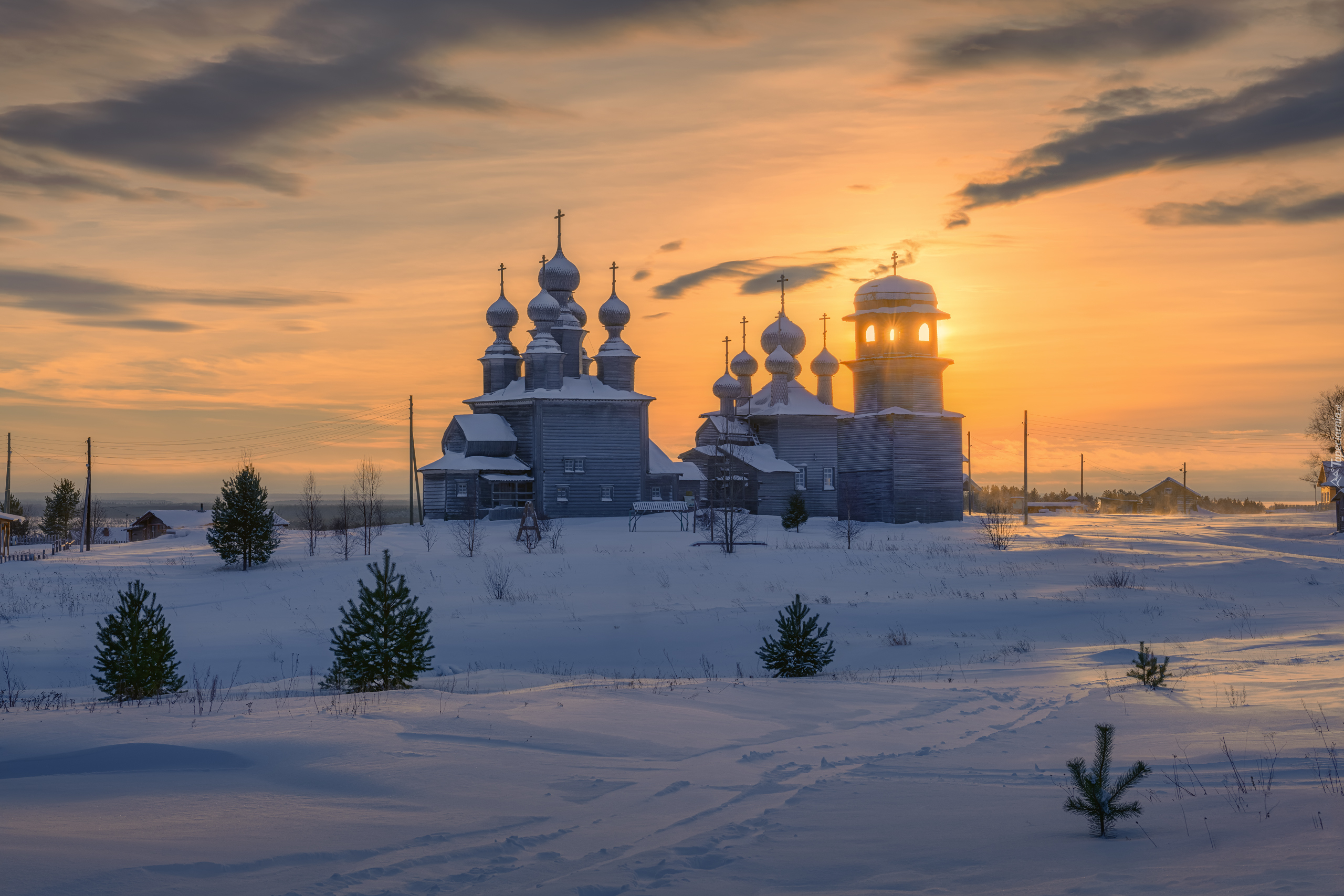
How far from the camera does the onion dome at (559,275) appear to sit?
55.6 m

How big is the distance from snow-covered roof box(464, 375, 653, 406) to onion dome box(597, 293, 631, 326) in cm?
321

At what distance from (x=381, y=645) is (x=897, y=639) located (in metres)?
10.7

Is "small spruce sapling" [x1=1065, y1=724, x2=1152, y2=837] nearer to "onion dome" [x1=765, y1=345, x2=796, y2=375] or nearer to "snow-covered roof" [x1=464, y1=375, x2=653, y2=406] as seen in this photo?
"snow-covered roof" [x1=464, y1=375, x2=653, y2=406]

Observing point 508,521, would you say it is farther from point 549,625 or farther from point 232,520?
point 549,625

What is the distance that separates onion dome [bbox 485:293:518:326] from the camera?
2229 inches

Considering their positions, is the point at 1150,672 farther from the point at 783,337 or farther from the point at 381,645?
the point at 783,337

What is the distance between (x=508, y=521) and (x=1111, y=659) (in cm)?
3701

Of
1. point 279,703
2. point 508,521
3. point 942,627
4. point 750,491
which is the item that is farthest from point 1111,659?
point 750,491

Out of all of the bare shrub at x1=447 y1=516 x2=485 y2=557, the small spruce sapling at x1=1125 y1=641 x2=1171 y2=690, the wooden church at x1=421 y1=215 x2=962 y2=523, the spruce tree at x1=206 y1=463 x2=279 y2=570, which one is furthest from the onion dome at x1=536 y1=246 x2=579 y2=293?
the small spruce sapling at x1=1125 y1=641 x2=1171 y2=690

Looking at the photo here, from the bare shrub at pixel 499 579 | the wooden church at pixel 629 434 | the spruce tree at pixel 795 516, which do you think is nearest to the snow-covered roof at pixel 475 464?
the wooden church at pixel 629 434

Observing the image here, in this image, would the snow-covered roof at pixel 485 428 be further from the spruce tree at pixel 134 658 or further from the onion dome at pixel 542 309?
the spruce tree at pixel 134 658

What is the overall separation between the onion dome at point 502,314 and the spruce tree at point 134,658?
42.9 m

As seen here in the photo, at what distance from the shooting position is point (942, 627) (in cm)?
2261

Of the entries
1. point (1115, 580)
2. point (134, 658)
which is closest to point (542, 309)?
point (1115, 580)
